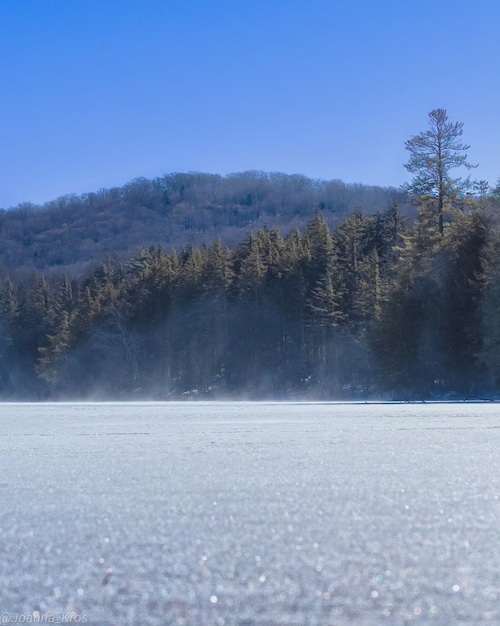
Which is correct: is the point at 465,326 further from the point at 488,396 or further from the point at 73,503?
the point at 73,503

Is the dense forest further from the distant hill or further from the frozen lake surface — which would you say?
the distant hill

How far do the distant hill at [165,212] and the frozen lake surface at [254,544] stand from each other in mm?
142364

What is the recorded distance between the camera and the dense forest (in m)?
31.0

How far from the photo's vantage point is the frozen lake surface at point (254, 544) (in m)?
1.29

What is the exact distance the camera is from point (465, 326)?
30.4m

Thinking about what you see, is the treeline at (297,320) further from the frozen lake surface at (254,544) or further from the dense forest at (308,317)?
the frozen lake surface at (254,544)

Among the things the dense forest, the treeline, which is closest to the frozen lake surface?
the dense forest

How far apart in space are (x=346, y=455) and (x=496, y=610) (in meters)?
Result: 2.08

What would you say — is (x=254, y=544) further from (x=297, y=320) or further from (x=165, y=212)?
(x=165, y=212)

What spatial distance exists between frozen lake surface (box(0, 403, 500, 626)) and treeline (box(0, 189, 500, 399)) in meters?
28.7

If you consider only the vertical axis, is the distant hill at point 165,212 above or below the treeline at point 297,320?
above

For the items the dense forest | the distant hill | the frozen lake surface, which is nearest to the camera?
the frozen lake surface

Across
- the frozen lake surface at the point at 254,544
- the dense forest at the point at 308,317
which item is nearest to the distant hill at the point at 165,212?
the dense forest at the point at 308,317

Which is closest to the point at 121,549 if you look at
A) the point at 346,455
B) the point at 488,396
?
the point at 346,455
